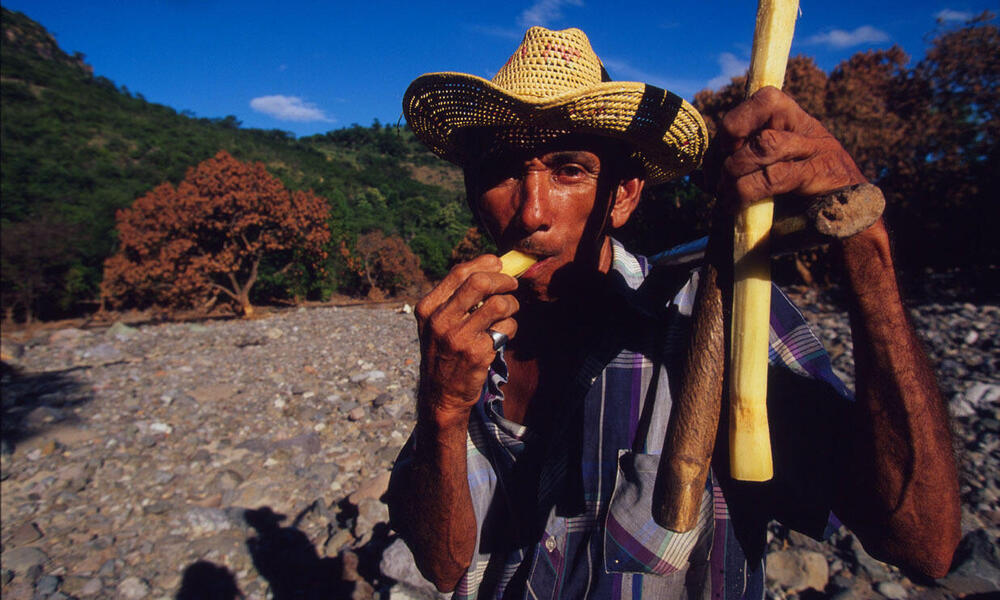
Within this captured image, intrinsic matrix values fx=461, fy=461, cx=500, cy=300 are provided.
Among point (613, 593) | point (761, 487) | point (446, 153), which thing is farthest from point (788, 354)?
point (446, 153)

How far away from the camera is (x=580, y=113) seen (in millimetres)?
1254

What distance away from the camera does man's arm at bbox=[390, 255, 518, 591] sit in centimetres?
102

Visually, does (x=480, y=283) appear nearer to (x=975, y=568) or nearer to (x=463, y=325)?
(x=463, y=325)

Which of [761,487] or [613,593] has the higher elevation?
[761,487]

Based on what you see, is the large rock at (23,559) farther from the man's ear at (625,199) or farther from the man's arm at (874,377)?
the man's arm at (874,377)

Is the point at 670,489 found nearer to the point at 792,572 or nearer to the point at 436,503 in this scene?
the point at 436,503

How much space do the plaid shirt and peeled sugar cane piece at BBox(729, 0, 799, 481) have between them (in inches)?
12.0

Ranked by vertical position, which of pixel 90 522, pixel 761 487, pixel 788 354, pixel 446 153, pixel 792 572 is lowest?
pixel 90 522

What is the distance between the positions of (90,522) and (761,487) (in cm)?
474

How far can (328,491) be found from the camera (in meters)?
3.87

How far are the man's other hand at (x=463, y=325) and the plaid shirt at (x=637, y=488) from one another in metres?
0.33

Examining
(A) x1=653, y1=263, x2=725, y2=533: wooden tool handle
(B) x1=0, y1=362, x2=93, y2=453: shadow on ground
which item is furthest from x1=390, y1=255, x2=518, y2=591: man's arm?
(B) x1=0, y1=362, x2=93, y2=453: shadow on ground

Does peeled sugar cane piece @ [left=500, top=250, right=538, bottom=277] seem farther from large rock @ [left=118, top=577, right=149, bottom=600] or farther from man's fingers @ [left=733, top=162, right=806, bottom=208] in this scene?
large rock @ [left=118, top=577, right=149, bottom=600]

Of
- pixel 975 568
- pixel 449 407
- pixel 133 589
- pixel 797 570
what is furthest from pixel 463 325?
pixel 133 589
